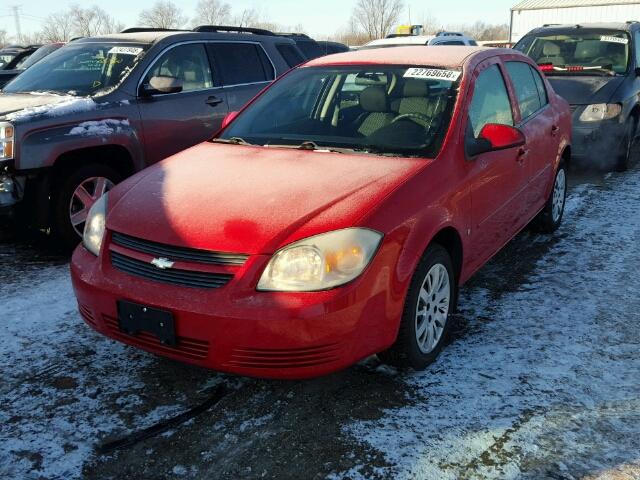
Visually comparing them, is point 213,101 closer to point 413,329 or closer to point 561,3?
point 413,329

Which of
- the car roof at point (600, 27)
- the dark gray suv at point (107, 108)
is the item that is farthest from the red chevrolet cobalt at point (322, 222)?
the car roof at point (600, 27)

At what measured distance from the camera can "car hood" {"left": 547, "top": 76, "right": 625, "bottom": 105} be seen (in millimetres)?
7473

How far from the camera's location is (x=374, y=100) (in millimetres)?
3816

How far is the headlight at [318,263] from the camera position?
8.56 feet

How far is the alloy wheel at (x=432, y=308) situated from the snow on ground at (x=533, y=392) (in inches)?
6.1

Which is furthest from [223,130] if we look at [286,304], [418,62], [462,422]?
[462,422]

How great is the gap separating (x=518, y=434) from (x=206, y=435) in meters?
1.32

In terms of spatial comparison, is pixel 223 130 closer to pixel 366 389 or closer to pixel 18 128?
pixel 18 128

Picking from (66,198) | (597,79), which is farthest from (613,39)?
(66,198)

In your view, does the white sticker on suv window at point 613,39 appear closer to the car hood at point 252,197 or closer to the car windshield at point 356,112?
the car windshield at point 356,112

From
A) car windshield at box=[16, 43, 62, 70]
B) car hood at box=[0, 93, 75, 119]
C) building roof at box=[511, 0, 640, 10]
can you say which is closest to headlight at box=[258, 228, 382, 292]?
car hood at box=[0, 93, 75, 119]

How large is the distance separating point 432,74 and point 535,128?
121cm

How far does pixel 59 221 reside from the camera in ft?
16.4

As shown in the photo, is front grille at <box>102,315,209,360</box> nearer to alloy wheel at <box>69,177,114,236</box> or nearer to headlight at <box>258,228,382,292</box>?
headlight at <box>258,228,382,292</box>
